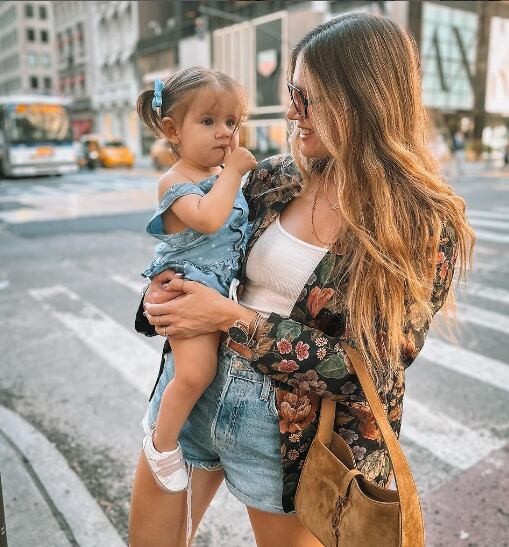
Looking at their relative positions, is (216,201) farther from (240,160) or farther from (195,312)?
(195,312)

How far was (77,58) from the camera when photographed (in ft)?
224

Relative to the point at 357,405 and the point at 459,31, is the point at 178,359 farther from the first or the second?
the point at 459,31

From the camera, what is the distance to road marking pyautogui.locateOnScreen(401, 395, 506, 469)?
3600mm

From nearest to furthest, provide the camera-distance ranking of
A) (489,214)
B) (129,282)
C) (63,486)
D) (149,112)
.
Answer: (149,112)
(63,486)
(129,282)
(489,214)

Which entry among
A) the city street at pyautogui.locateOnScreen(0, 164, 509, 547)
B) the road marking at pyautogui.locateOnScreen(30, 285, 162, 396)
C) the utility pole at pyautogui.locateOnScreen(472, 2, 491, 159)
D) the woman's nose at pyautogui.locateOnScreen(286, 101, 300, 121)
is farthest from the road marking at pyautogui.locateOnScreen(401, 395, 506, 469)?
the utility pole at pyautogui.locateOnScreen(472, 2, 491, 159)

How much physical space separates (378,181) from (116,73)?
203ft

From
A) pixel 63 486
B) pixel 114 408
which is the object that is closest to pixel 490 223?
pixel 114 408

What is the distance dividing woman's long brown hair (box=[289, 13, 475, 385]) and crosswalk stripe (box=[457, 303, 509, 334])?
4703mm

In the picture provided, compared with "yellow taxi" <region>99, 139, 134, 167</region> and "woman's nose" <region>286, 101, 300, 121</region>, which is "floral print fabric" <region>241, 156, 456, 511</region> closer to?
"woman's nose" <region>286, 101, 300, 121</region>

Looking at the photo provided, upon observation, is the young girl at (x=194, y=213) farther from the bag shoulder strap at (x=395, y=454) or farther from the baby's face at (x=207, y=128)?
the bag shoulder strap at (x=395, y=454)

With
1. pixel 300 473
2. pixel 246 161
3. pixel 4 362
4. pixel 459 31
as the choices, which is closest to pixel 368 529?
pixel 300 473

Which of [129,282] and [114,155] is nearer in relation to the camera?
[129,282]

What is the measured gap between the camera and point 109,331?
5875mm

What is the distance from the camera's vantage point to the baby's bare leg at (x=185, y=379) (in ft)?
5.36
